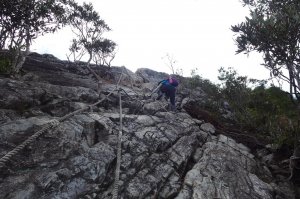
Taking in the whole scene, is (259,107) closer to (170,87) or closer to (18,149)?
(170,87)

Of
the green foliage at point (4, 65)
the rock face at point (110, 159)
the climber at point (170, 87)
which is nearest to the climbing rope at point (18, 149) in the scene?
the rock face at point (110, 159)

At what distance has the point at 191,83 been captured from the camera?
24062 millimetres

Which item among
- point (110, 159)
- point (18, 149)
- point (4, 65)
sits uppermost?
point (4, 65)

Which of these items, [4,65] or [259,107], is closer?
[4,65]

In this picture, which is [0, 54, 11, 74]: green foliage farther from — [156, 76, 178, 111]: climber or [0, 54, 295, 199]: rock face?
[156, 76, 178, 111]: climber

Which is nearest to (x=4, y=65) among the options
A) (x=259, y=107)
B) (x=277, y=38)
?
(x=277, y=38)

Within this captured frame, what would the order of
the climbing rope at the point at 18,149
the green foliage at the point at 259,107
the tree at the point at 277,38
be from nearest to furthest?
the climbing rope at the point at 18,149 → the tree at the point at 277,38 → the green foliage at the point at 259,107

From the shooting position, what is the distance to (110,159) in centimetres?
717

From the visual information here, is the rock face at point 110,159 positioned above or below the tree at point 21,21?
below

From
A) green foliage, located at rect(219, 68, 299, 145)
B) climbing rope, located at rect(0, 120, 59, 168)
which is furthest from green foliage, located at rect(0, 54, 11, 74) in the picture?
green foliage, located at rect(219, 68, 299, 145)

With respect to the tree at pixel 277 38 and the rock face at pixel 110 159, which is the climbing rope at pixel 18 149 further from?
the tree at pixel 277 38

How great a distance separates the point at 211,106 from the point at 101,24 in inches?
619

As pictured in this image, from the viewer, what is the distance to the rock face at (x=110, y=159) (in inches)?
233

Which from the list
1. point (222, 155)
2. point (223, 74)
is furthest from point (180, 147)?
point (223, 74)
